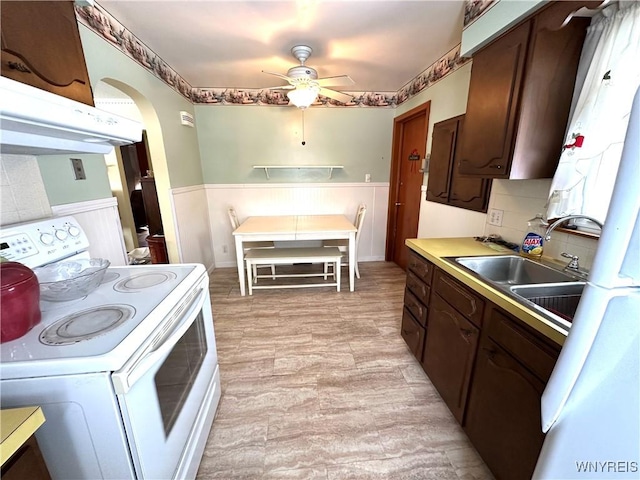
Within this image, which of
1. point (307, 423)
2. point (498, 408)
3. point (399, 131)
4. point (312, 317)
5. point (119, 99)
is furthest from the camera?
point (399, 131)

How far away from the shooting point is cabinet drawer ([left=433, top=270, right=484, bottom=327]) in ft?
3.83

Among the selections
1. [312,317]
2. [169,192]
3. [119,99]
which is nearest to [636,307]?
[312,317]

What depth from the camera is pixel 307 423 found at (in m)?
1.43

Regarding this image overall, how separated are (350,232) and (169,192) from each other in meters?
1.98

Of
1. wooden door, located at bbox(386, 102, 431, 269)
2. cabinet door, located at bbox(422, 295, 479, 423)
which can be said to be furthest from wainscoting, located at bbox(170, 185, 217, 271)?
wooden door, located at bbox(386, 102, 431, 269)

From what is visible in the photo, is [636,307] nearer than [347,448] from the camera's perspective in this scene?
Yes

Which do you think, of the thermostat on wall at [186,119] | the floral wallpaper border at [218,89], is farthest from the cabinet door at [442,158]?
the thermostat on wall at [186,119]

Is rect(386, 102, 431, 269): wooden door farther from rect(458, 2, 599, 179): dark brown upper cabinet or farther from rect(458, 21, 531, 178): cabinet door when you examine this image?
rect(458, 2, 599, 179): dark brown upper cabinet

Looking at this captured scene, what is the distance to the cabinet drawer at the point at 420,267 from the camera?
1.57 m

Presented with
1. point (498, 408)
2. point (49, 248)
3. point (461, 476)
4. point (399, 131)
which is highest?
point (399, 131)

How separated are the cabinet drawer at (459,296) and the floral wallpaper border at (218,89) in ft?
5.39

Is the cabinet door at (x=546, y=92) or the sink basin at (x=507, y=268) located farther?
the sink basin at (x=507, y=268)

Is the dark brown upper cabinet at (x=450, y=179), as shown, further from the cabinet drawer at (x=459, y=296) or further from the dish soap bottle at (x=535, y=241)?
the cabinet drawer at (x=459, y=296)

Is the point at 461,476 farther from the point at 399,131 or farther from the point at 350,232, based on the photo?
the point at 399,131
